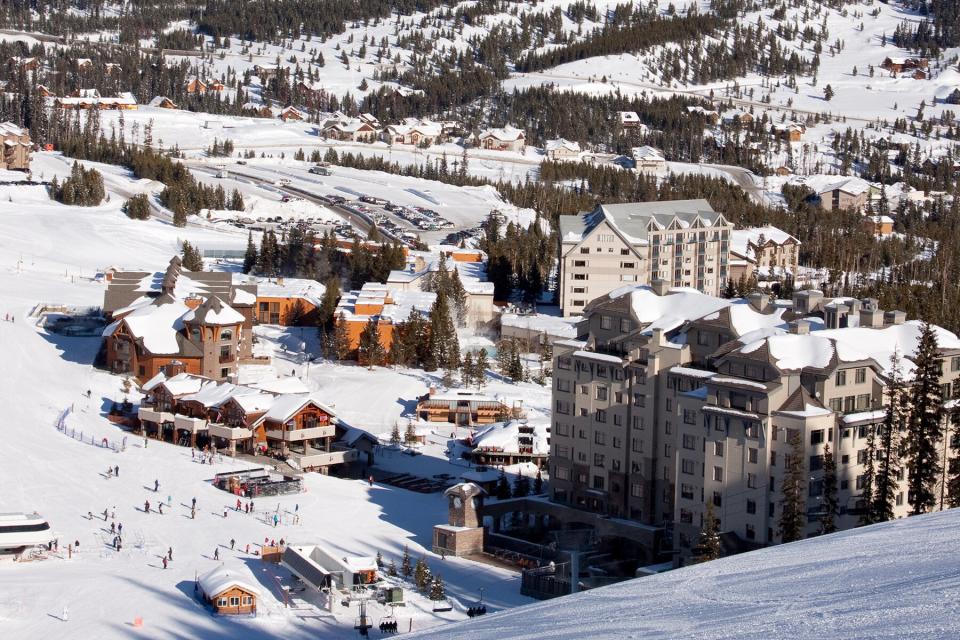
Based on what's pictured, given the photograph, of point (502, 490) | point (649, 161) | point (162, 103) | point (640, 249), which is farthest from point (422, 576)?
point (162, 103)

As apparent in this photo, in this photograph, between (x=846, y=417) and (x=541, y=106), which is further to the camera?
(x=541, y=106)

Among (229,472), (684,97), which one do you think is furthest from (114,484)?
(684,97)

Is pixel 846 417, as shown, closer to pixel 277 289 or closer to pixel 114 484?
pixel 114 484

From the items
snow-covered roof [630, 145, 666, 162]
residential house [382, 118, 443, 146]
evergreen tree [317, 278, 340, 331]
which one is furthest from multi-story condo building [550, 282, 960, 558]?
residential house [382, 118, 443, 146]

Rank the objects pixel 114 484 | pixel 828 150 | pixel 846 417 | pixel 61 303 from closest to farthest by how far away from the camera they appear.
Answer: pixel 846 417, pixel 114 484, pixel 61 303, pixel 828 150

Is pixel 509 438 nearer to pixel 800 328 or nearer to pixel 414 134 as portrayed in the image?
pixel 800 328

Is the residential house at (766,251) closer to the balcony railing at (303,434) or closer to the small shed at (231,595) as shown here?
the balcony railing at (303,434)

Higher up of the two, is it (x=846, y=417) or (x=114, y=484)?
(x=846, y=417)
